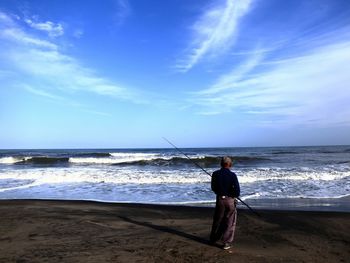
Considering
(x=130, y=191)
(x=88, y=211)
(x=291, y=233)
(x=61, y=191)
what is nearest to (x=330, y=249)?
(x=291, y=233)

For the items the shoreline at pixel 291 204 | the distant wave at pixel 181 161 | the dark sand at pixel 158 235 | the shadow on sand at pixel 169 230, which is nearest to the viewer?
the dark sand at pixel 158 235

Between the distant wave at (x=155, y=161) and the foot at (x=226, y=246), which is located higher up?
the distant wave at (x=155, y=161)

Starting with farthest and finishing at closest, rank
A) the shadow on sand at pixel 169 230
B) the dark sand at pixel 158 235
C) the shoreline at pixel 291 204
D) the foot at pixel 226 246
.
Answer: the shoreline at pixel 291 204 → the shadow on sand at pixel 169 230 → the foot at pixel 226 246 → the dark sand at pixel 158 235

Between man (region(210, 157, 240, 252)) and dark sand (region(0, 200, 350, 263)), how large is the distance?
0.26 meters

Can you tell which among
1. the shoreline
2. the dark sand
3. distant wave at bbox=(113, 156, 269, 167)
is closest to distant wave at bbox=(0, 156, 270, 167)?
distant wave at bbox=(113, 156, 269, 167)

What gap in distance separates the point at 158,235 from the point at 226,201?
163 centimetres

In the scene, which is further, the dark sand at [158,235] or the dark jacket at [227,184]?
the dark jacket at [227,184]

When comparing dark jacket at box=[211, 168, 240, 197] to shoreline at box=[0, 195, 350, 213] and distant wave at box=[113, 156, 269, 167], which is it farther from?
distant wave at box=[113, 156, 269, 167]

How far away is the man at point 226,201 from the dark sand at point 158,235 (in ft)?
0.85

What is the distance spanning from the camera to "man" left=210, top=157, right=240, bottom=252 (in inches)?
245

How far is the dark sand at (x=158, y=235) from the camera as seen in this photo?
575cm

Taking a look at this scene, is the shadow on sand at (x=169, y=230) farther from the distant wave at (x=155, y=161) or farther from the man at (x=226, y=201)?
the distant wave at (x=155, y=161)

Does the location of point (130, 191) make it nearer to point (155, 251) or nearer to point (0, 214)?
point (0, 214)

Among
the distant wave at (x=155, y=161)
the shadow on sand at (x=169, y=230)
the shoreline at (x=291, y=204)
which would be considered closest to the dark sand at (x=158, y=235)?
the shadow on sand at (x=169, y=230)
